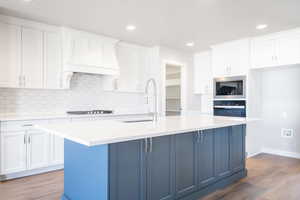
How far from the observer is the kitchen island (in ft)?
5.66

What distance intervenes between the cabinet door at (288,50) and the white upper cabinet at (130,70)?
295 centimetres

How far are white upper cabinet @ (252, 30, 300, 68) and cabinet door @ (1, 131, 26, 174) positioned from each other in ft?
15.0

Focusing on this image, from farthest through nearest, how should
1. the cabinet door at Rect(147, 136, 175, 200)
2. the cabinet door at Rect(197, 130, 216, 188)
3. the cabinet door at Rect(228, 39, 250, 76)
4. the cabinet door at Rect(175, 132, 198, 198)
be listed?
the cabinet door at Rect(228, 39, 250, 76)
the cabinet door at Rect(197, 130, 216, 188)
the cabinet door at Rect(175, 132, 198, 198)
the cabinet door at Rect(147, 136, 175, 200)

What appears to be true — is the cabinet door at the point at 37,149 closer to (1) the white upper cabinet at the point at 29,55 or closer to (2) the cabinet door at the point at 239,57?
(1) the white upper cabinet at the point at 29,55

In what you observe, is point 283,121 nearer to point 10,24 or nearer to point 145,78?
point 145,78

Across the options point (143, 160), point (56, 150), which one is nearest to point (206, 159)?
point (143, 160)

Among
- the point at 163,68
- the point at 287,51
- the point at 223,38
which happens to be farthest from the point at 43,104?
the point at 287,51

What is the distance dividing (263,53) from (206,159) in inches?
113

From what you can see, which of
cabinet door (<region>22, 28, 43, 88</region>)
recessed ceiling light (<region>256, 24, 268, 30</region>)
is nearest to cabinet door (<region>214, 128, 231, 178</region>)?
recessed ceiling light (<region>256, 24, 268, 30</region>)

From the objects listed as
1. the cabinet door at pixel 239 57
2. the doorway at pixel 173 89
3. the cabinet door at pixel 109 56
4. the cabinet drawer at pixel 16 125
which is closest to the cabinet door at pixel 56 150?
the cabinet drawer at pixel 16 125

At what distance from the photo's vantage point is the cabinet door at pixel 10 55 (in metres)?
3.28

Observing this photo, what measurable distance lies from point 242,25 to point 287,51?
3.51ft

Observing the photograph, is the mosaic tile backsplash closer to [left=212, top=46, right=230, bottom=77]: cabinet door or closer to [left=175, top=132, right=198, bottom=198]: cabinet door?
[left=212, top=46, right=230, bottom=77]: cabinet door

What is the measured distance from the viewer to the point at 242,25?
145 inches
